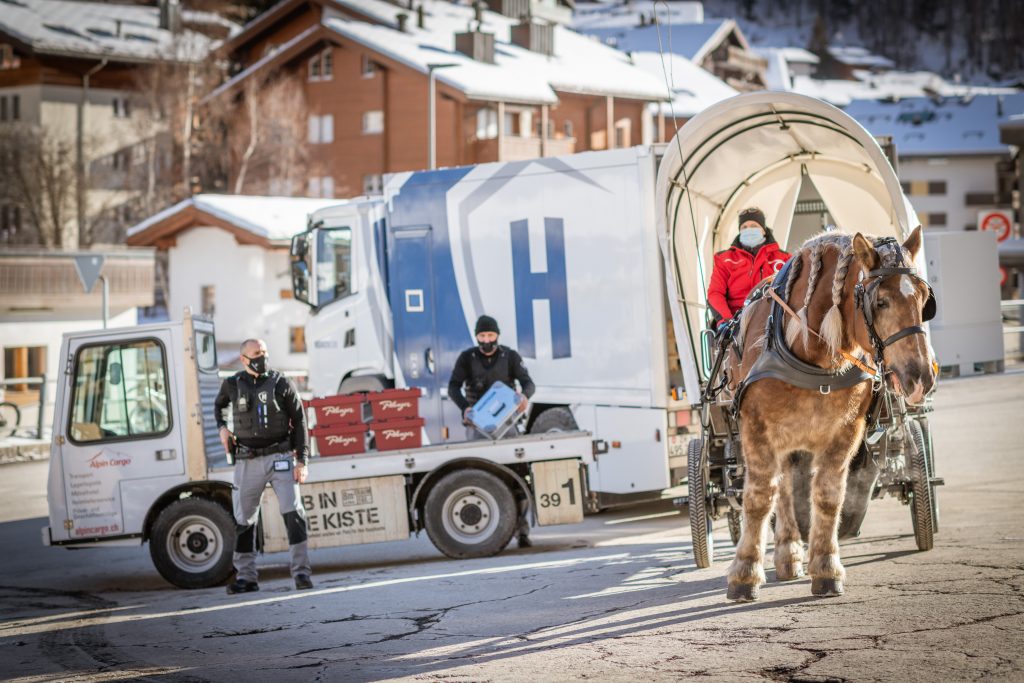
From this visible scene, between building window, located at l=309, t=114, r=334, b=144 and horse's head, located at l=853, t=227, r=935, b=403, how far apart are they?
54.2 m

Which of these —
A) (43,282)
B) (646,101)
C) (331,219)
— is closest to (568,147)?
(646,101)

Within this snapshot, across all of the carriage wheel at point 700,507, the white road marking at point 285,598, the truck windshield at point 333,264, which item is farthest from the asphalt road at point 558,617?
the truck windshield at point 333,264

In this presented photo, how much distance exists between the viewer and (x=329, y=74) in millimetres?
60031

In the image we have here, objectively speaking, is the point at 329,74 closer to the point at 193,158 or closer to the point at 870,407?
the point at 193,158

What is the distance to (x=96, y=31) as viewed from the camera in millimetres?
67250

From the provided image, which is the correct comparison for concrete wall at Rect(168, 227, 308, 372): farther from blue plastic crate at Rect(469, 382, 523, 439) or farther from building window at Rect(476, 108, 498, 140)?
blue plastic crate at Rect(469, 382, 523, 439)

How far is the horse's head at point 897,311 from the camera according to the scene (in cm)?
748

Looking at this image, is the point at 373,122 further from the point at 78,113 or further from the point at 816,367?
the point at 816,367

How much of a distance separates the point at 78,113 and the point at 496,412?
56117mm

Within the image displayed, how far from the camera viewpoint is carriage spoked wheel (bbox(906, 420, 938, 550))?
1014 centimetres

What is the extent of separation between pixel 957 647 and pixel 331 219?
1238 cm

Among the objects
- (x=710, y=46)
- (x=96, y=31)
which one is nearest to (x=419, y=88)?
(x=96, y=31)

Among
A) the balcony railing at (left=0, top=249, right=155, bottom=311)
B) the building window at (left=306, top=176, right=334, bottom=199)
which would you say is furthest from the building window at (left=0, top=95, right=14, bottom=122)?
the balcony railing at (left=0, top=249, right=155, bottom=311)

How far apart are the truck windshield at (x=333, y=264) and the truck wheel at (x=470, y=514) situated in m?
6.16
